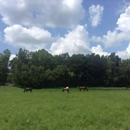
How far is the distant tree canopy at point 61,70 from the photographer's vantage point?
8875 centimetres

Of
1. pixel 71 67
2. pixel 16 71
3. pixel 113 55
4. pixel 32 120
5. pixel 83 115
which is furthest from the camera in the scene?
pixel 113 55

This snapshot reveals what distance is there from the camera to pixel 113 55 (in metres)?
127

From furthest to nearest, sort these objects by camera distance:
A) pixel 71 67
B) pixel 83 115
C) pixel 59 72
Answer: pixel 71 67
pixel 59 72
pixel 83 115

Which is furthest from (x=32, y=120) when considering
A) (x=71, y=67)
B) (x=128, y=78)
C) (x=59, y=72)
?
(x=128, y=78)

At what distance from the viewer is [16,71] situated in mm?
87500

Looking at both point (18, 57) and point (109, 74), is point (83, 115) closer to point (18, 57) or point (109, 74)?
point (18, 57)

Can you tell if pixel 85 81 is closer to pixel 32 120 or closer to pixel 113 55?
pixel 113 55

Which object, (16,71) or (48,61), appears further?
(48,61)

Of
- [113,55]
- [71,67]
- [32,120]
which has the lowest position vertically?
[32,120]

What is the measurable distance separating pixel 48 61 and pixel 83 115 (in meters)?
84.5

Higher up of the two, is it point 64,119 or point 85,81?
point 85,81

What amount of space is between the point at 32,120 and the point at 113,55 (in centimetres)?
11603

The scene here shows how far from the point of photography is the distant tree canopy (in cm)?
8875

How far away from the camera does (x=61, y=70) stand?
319 ft
